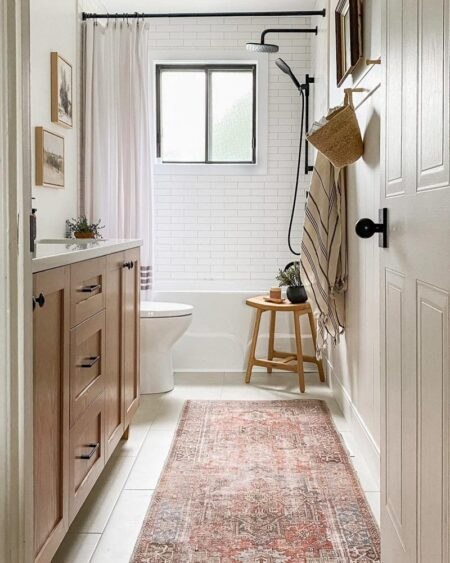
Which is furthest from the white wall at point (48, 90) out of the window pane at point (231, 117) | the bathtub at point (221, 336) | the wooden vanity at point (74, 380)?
the window pane at point (231, 117)

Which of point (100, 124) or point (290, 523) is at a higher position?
point (100, 124)

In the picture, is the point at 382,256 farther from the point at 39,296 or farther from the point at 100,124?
the point at 100,124

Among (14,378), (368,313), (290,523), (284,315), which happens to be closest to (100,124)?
(284,315)

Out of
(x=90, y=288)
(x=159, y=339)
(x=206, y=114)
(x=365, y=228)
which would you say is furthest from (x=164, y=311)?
(x=365, y=228)

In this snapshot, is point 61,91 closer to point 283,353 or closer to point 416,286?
point 283,353

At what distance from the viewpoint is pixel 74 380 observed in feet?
6.23

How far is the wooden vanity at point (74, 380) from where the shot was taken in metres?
1.59

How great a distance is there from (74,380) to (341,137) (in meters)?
1.60

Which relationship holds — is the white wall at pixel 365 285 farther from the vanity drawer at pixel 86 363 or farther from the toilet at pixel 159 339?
the vanity drawer at pixel 86 363

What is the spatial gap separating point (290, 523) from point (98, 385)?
78 centimetres

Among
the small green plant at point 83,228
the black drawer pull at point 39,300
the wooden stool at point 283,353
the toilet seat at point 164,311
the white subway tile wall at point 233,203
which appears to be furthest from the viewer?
the white subway tile wall at point 233,203

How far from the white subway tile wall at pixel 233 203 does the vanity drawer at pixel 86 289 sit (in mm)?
3050

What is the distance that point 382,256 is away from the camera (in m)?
1.69

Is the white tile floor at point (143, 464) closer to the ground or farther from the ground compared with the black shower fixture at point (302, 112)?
closer to the ground
